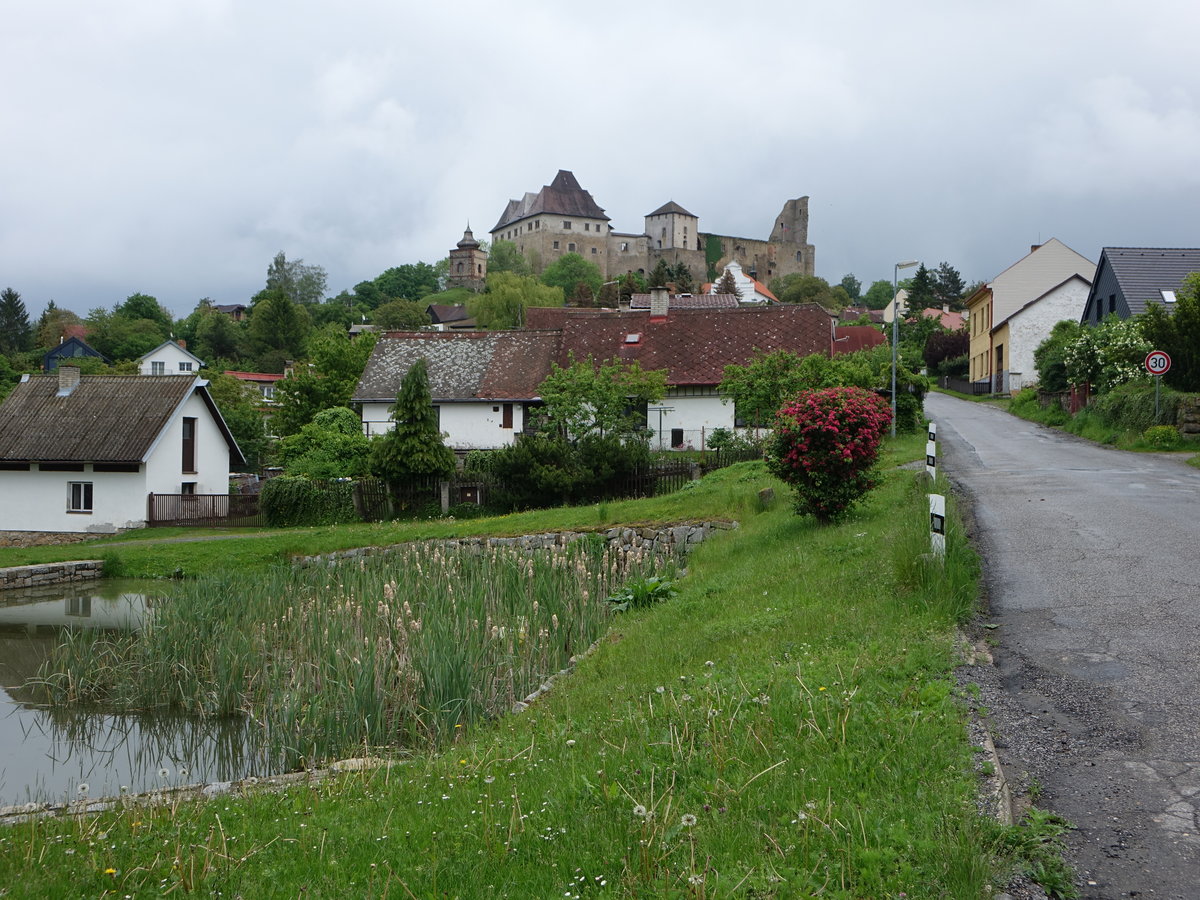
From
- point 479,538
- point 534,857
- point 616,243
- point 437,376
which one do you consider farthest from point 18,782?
point 616,243

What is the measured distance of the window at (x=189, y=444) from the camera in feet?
125

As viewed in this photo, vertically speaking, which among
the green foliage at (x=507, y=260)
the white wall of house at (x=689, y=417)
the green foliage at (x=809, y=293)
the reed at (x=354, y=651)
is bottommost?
the reed at (x=354, y=651)

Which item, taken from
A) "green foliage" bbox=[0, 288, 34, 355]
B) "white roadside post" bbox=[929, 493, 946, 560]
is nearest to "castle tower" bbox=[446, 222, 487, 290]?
"green foliage" bbox=[0, 288, 34, 355]

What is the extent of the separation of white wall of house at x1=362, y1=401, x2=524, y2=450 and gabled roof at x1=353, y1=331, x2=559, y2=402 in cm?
48

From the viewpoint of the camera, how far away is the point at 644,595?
1392 cm

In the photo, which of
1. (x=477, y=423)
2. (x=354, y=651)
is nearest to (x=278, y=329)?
(x=477, y=423)

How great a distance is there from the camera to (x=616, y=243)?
15112 cm

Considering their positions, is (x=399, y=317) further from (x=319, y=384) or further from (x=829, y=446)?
(x=829, y=446)

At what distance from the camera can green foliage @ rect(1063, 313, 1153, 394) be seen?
30875mm

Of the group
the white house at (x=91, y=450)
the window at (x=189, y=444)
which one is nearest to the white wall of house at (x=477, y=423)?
the window at (x=189, y=444)

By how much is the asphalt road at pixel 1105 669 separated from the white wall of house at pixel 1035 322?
3809cm

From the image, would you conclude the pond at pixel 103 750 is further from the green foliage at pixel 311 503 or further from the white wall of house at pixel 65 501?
the white wall of house at pixel 65 501

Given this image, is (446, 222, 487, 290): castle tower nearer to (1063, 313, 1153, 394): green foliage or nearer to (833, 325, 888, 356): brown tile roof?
(833, 325, 888, 356): brown tile roof

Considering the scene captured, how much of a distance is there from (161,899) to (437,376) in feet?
137
